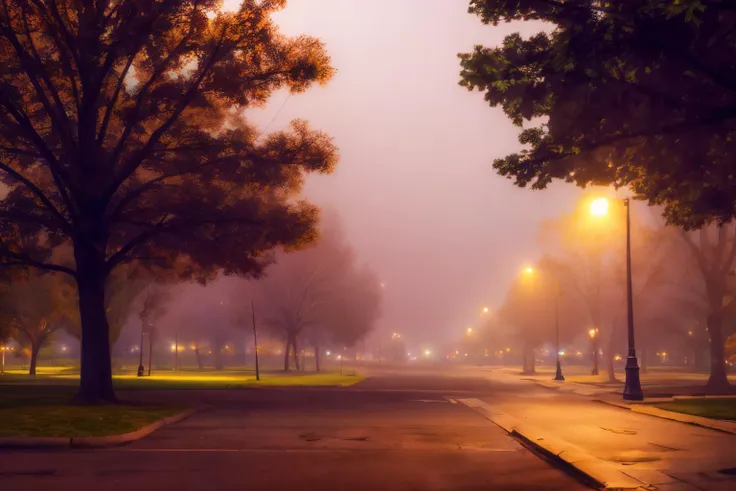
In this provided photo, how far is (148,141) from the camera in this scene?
79.0ft

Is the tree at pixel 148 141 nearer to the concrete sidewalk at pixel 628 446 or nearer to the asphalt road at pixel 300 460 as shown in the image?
the asphalt road at pixel 300 460

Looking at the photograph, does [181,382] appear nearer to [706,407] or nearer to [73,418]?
[73,418]

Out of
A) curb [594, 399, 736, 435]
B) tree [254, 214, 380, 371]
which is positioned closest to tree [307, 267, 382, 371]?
tree [254, 214, 380, 371]

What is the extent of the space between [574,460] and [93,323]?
16371 millimetres

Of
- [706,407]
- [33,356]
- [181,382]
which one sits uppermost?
[706,407]

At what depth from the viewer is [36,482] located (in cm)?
1048

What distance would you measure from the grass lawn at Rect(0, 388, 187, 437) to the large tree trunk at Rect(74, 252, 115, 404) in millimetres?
1253

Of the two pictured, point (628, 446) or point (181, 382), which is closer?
point (628, 446)

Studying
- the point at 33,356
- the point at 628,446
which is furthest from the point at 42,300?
the point at 628,446

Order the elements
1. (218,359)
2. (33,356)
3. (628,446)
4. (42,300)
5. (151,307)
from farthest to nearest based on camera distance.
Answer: (218,359) → (151,307) → (33,356) → (42,300) → (628,446)

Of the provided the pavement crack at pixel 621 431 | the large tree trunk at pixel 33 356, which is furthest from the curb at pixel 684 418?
the large tree trunk at pixel 33 356

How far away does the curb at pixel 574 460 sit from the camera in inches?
415

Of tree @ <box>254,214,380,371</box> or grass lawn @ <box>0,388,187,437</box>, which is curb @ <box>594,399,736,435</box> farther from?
tree @ <box>254,214,380,371</box>

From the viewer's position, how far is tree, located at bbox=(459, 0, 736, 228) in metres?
A: 12.9
